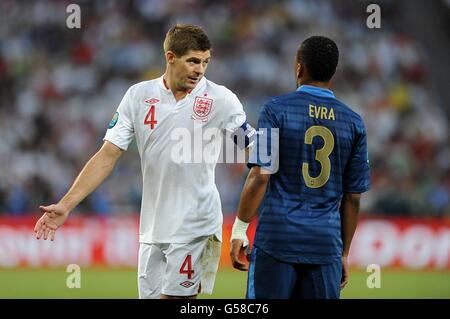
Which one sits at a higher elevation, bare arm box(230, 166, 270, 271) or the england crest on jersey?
the england crest on jersey

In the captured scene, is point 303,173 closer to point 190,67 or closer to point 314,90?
point 314,90

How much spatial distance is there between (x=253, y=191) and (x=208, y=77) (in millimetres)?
13111

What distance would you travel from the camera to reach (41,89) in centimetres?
1811

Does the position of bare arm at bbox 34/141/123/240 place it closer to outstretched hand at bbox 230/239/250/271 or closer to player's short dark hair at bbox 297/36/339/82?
outstretched hand at bbox 230/239/250/271

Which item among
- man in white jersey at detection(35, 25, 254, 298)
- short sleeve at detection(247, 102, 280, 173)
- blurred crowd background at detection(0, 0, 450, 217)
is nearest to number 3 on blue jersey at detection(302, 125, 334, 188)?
short sleeve at detection(247, 102, 280, 173)

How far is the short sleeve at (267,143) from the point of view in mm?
5289

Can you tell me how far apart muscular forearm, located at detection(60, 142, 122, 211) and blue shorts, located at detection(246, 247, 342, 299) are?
130 centimetres

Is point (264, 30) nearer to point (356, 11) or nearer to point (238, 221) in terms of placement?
point (356, 11)

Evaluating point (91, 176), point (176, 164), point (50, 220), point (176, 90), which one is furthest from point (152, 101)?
point (50, 220)

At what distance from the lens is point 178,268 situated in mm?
6184

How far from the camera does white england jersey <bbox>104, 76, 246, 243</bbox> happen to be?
6.20m

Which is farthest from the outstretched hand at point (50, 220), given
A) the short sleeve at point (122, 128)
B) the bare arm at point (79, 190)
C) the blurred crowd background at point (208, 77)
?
the blurred crowd background at point (208, 77)

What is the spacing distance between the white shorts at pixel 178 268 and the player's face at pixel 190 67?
1.08 m
